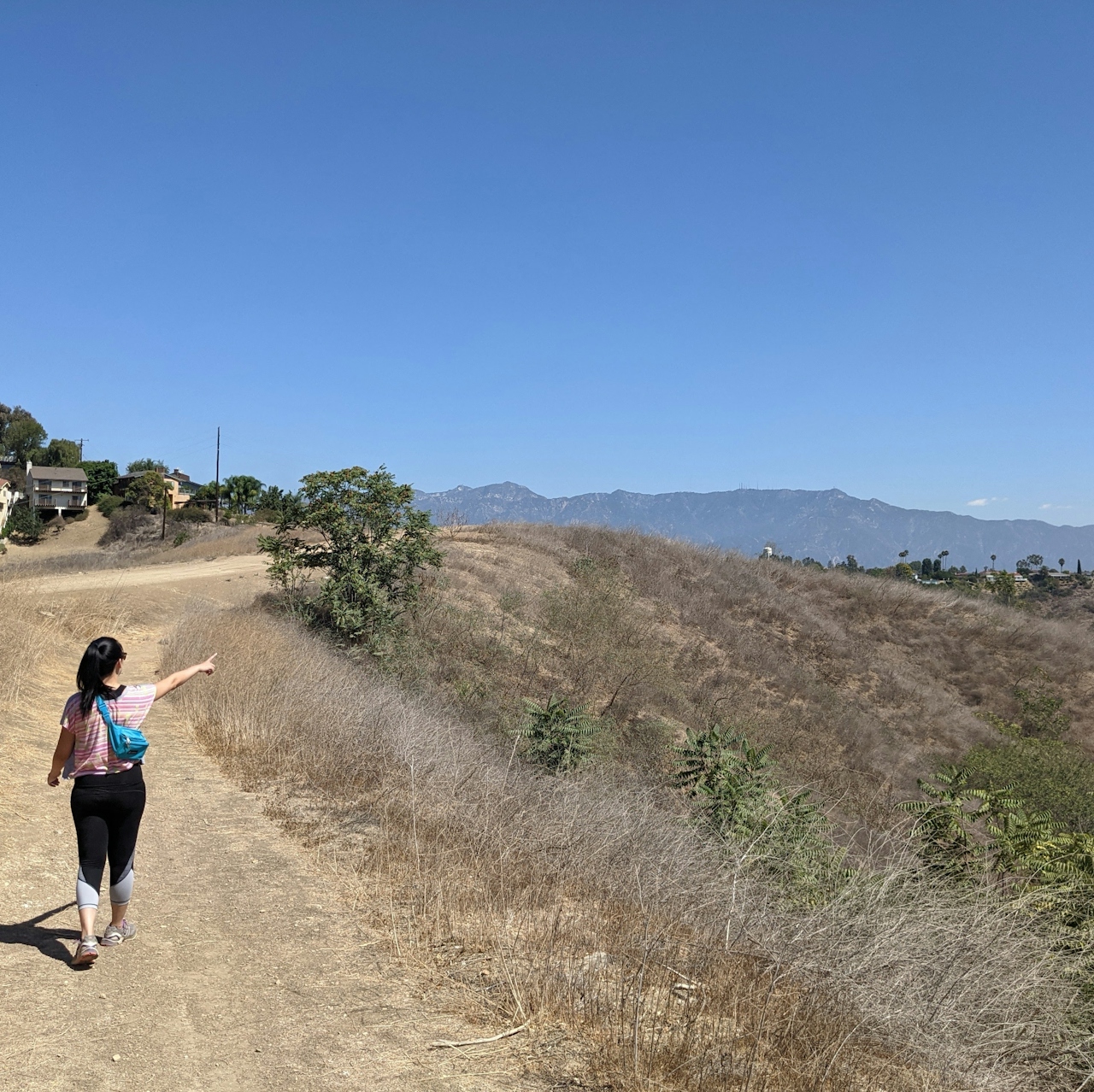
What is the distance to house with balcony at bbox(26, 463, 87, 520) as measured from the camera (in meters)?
71.2

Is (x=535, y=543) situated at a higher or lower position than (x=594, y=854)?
higher

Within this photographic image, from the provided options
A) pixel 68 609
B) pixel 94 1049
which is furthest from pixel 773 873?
pixel 68 609

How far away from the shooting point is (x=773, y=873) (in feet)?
22.5

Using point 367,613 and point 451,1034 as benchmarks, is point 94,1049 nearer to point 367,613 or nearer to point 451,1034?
point 451,1034

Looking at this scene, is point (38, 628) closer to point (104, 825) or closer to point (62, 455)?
point (104, 825)

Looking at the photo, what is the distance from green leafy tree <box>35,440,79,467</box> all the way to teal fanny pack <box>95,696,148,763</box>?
281ft

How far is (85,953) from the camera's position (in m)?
4.34

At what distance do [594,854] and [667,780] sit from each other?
287 inches

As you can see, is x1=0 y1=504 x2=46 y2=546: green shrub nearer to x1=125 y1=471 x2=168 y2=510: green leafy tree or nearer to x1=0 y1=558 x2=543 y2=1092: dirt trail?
x1=125 y1=471 x2=168 y2=510: green leafy tree

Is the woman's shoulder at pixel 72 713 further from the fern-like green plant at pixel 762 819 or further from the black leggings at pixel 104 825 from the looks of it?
the fern-like green plant at pixel 762 819

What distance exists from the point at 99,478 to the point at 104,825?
8068cm

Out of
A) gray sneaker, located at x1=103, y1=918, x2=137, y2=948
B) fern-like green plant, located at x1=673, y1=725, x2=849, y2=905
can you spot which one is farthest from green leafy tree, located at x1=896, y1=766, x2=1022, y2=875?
gray sneaker, located at x1=103, y1=918, x2=137, y2=948

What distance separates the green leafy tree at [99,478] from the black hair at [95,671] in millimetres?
79158

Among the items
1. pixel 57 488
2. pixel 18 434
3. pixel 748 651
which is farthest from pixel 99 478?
pixel 748 651
